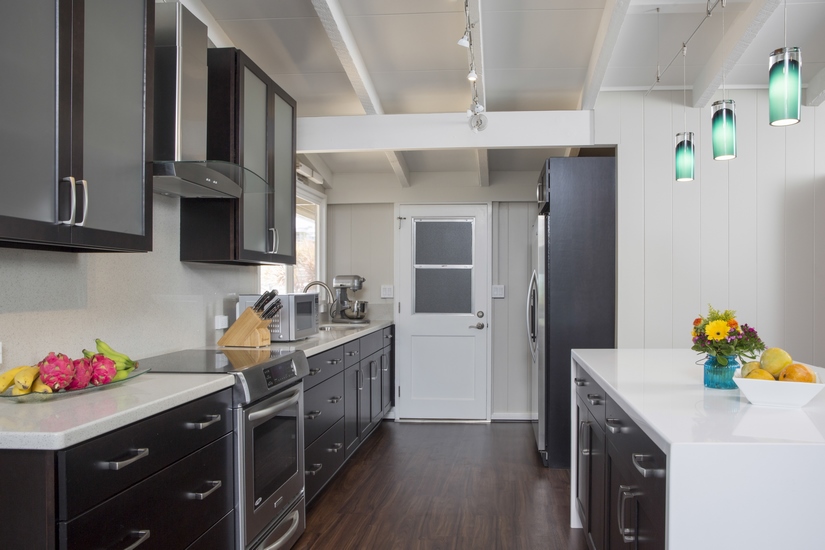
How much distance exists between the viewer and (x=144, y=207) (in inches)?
80.3

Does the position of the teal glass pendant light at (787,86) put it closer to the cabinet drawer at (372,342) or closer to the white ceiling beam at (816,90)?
the white ceiling beam at (816,90)

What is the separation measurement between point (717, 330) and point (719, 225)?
2.11 metres

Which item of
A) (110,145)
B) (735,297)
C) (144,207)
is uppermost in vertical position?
(110,145)

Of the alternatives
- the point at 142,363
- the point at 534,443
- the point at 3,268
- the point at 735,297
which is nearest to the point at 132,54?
the point at 3,268

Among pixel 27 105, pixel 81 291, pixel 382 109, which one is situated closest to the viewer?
pixel 27 105

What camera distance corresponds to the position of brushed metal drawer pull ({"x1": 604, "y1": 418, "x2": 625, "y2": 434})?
6.14ft

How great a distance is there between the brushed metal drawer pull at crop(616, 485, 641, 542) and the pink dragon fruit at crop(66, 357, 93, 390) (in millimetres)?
1567

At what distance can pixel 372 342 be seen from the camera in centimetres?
464

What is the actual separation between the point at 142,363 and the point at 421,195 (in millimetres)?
3429

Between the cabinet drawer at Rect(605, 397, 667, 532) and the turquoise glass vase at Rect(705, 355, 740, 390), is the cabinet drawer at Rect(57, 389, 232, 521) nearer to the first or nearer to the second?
the cabinet drawer at Rect(605, 397, 667, 532)

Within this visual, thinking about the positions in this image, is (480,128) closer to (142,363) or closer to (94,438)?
(142,363)

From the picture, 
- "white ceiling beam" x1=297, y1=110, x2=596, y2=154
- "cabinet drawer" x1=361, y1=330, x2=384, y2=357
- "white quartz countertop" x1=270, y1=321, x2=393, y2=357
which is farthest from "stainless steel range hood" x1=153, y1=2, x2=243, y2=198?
"cabinet drawer" x1=361, y1=330, x2=384, y2=357

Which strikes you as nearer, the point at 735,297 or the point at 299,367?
the point at 299,367

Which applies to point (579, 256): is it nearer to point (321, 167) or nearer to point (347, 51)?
point (347, 51)
